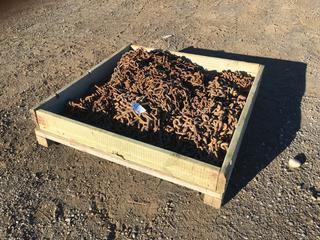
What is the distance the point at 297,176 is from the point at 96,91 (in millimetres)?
3077

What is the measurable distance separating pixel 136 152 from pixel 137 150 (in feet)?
0.13

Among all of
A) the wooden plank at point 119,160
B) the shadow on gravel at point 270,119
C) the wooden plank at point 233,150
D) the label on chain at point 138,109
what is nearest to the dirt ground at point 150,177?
the shadow on gravel at point 270,119

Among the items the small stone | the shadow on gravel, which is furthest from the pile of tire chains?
the small stone

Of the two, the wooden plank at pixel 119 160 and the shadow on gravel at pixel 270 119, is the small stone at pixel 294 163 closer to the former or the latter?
the shadow on gravel at pixel 270 119

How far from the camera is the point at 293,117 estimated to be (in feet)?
18.6

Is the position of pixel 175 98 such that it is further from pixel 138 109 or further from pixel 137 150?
pixel 137 150

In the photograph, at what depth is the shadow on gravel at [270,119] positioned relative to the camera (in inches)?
190

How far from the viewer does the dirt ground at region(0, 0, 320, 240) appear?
4117 mm

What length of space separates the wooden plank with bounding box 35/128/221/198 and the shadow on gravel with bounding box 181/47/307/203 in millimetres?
520

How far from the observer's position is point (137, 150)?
4.26 m

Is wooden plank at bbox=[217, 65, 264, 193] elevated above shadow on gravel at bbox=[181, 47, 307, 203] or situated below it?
above

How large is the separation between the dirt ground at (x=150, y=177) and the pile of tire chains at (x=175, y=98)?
0.56 meters

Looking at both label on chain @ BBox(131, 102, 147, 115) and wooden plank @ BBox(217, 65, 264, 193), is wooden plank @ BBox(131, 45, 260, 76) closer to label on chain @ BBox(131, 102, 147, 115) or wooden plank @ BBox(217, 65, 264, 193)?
wooden plank @ BBox(217, 65, 264, 193)

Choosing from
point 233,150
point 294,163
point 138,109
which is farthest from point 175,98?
point 294,163
